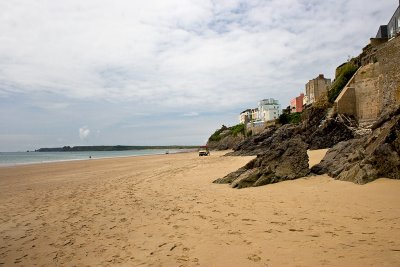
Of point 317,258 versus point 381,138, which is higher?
point 381,138

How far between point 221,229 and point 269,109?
10041 cm

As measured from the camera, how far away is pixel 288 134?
34250mm

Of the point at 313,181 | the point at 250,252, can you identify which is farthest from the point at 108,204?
the point at 313,181

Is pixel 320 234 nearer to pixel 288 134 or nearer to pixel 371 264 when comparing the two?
pixel 371 264

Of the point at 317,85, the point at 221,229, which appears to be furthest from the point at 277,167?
the point at 317,85

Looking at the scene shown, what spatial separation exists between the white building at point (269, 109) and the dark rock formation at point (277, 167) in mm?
91275

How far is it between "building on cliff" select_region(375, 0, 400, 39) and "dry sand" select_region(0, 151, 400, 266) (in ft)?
128

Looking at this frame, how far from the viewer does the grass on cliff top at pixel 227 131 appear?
3036 inches

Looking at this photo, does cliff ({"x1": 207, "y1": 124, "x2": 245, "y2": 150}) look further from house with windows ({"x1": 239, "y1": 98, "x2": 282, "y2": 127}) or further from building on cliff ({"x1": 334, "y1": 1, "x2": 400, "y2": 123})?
building on cliff ({"x1": 334, "y1": 1, "x2": 400, "y2": 123})

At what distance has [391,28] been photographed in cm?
4466

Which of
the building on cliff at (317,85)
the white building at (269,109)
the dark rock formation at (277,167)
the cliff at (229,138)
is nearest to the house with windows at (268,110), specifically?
the white building at (269,109)

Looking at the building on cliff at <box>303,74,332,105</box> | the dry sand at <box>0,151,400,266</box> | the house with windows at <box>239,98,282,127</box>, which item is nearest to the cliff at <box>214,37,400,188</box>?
the dry sand at <box>0,151,400,266</box>

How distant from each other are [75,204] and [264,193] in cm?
674

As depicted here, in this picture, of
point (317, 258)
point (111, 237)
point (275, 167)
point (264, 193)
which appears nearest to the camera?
point (317, 258)
